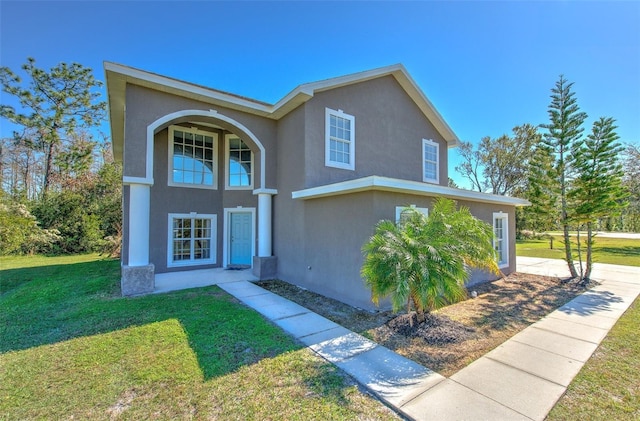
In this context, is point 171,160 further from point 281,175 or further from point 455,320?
point 455,320

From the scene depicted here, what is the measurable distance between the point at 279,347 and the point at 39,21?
13.7 metres

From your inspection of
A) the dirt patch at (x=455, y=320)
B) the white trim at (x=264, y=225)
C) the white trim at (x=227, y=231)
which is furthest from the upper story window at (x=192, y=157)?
the dirt patch at (x=455, y=320)

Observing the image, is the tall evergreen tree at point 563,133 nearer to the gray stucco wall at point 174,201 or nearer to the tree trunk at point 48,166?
the gray stucco wall at point 174,201

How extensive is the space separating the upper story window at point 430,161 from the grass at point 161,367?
9.91m

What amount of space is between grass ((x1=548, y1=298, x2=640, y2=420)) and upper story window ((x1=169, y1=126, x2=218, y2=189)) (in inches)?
465

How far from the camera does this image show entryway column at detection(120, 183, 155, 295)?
766 cm

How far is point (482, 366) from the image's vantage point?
13.4ft

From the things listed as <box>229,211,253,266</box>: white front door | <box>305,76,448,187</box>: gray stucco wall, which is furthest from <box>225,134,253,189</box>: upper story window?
<box>305,76,448,187</box>: gray stucco wall

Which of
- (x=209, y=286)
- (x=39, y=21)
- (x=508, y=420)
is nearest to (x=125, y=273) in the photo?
(x=209, y=286)

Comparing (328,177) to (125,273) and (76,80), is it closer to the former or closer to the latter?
(125,273)

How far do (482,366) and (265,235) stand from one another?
767cm

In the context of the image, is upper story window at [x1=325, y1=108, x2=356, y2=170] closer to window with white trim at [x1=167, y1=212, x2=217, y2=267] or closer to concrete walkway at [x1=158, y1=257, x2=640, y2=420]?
concrete walkway at [x1=158, y1=257, x2=640, y2=420]

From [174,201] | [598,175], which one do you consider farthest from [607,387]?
[174,201]

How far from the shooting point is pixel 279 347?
466cm
